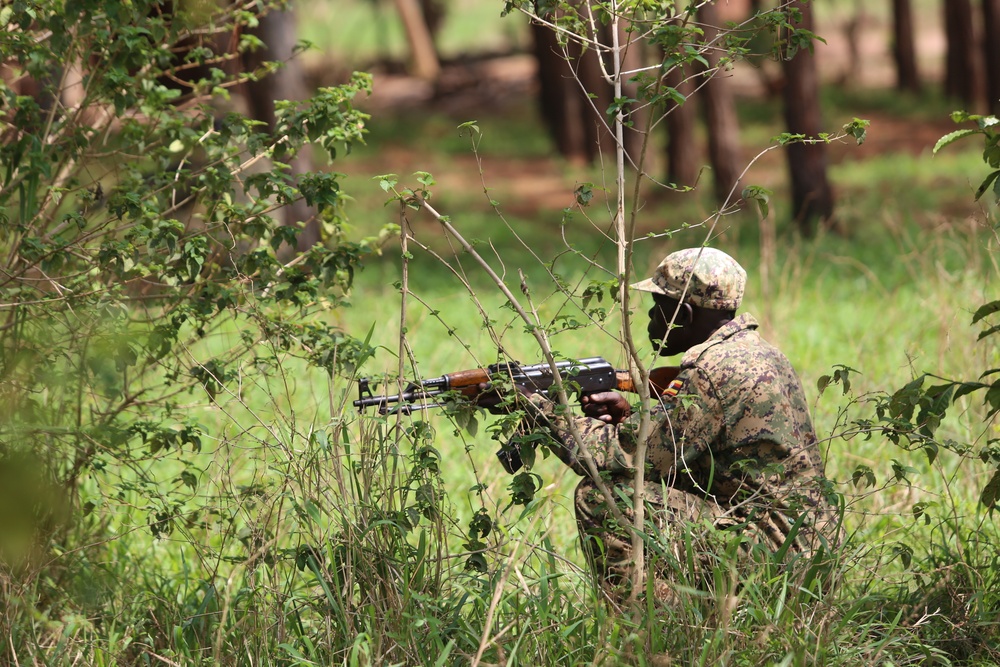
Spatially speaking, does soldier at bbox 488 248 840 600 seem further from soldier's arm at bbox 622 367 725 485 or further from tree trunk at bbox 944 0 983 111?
tree trunk at bbox 944 0 983 111

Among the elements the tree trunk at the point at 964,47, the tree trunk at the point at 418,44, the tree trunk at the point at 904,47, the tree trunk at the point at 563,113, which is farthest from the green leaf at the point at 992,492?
the tree trunk at the point at 418,44

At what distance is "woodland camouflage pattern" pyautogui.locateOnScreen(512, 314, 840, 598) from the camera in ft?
11.8

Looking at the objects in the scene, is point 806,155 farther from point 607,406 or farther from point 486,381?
point 486,381

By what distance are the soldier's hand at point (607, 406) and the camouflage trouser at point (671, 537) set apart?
9.2 inches

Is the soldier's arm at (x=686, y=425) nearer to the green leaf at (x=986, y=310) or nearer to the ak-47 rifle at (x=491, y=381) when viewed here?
the ak-47 rifle at (x=491, y=381)

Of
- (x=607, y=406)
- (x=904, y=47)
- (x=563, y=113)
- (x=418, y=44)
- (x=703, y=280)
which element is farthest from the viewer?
(x=418, y=44)

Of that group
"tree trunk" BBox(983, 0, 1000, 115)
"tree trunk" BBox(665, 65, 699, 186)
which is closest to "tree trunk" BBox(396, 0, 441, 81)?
"tree trunk" BBox(983, 0, 1000, 115)

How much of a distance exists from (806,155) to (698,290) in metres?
9.39

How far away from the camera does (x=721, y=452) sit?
3777mm

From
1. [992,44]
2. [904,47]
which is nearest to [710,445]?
[992,44]

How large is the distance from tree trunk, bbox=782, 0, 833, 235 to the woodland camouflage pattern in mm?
9090

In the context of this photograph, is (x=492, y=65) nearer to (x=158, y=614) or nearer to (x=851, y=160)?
(x=851, y=160)

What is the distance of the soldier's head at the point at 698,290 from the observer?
3812 mm

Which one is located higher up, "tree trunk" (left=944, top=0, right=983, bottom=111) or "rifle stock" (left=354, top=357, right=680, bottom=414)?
"rifle stock" (left=354, top=357, right=680, bottom=414)
